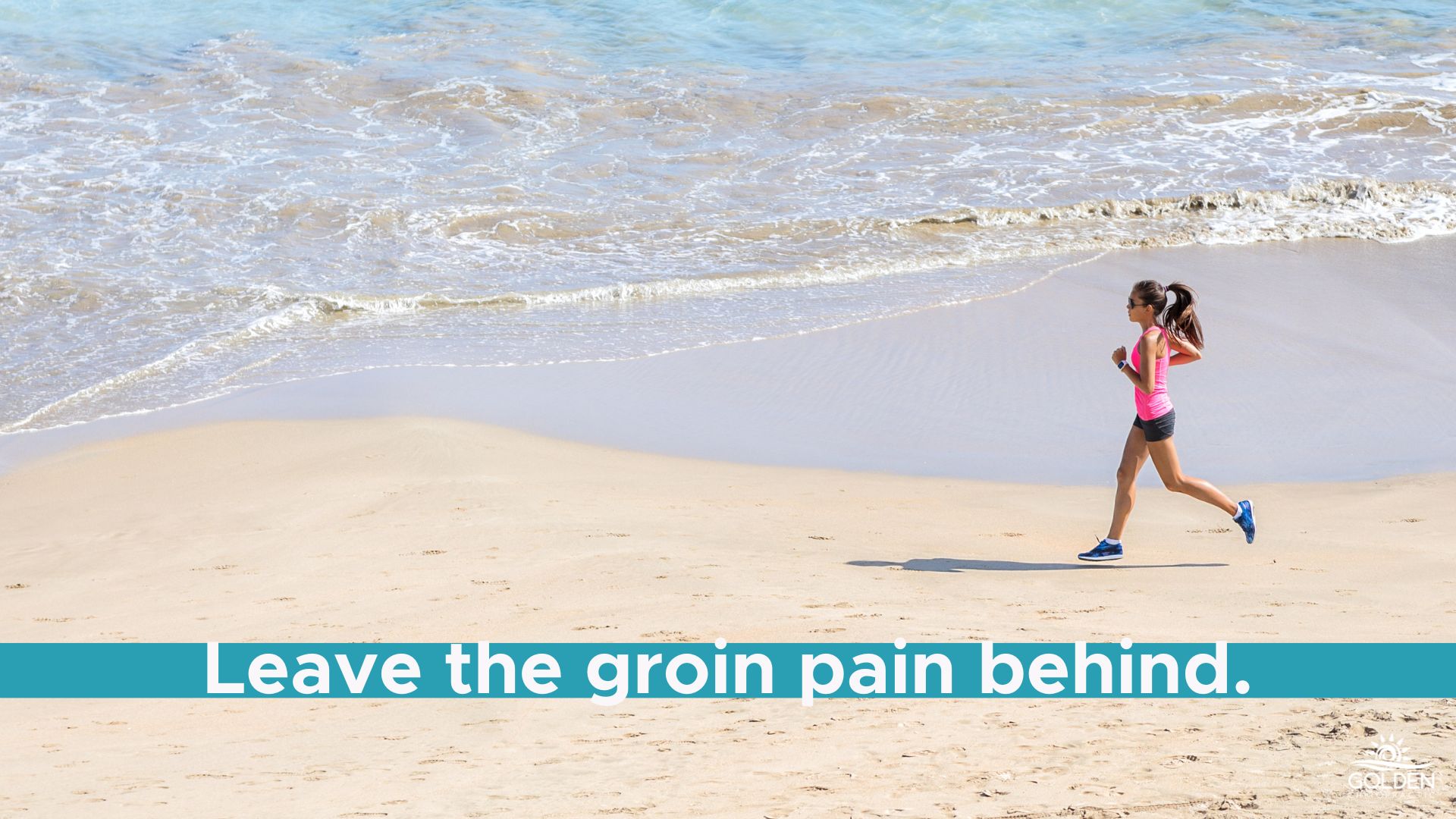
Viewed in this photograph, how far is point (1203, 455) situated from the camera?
7.60 meters

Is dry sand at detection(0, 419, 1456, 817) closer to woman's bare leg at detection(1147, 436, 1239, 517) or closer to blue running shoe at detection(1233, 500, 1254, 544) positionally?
blue running shoe at detection(1233, 500, 1254, 544)

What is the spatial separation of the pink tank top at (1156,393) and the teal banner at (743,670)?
1.45 m

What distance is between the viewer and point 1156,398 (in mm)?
5836

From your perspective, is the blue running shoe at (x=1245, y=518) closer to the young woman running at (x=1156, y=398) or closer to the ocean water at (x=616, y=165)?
the young woman running at (x=1156, y=398)

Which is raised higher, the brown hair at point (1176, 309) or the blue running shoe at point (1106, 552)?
the brown hair at point (1176, 309)

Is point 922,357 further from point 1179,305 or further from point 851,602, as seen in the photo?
point 851,602

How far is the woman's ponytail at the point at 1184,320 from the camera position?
5.72 meters

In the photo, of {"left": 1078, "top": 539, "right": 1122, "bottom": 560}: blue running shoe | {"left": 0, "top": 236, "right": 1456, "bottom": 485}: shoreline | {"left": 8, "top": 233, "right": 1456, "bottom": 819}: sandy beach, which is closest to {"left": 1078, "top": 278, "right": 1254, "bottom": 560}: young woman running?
{"left": 1078, "top": 539, "right": 1122, "bottom": 560}: blue running shoe

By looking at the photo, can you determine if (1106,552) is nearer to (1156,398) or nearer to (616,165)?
(1156,398)

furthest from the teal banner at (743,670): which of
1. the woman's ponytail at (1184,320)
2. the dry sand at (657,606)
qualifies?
the woman's ponytail at (1184,320)

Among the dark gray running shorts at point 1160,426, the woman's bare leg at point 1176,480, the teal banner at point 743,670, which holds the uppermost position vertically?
the dark gray running shorts at point 1160,426

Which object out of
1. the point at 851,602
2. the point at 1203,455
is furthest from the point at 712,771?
the point at 1203,455

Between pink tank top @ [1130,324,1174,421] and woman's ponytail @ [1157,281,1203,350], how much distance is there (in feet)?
0.18

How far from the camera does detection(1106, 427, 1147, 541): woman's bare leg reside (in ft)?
19.6
